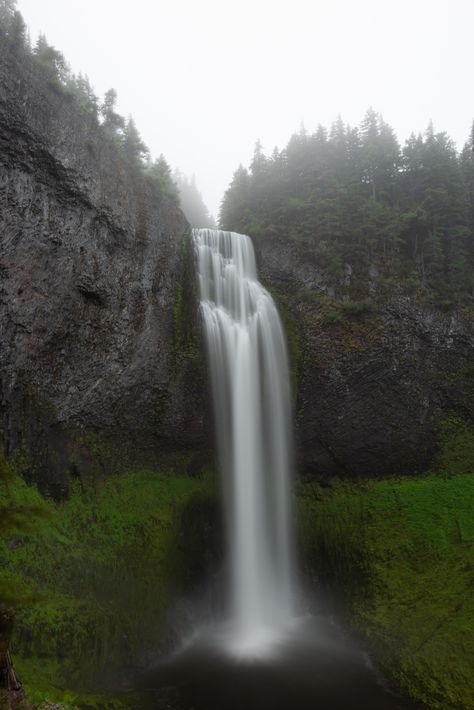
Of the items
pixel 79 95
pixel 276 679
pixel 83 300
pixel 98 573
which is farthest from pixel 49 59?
pixel 276 679

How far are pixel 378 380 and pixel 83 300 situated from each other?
42.2 feet

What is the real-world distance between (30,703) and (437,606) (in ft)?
41.0

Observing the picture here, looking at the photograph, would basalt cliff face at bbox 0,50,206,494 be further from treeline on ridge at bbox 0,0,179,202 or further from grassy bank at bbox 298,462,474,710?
grassy bank at bbox 298,462,474,710

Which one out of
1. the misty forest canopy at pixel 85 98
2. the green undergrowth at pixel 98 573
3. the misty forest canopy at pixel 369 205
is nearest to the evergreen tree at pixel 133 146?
the misty forest canopy at pixel 85 98

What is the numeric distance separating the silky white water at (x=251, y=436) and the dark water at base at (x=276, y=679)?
161 centimetres

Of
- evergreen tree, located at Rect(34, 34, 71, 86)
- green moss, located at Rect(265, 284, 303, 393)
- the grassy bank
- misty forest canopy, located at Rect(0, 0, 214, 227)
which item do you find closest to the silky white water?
green moss, located at Rect(265, 284, 303, 393)

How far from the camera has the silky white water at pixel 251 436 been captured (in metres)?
16.8

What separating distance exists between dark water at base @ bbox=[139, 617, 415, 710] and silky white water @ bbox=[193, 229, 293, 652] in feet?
5.29

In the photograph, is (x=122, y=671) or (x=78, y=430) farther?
(x=78, y=430)

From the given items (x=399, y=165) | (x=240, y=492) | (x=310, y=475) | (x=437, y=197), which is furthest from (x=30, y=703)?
(x=399, y=165)

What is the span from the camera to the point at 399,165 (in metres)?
25.6

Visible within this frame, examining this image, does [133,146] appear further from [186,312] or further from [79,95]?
[186,312]

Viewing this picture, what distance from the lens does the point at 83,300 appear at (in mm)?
15969

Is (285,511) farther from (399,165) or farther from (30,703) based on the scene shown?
(399,165)
